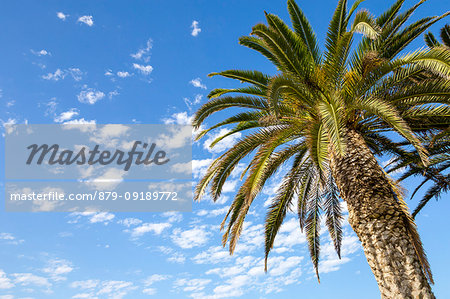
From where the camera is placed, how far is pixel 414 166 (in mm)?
11391

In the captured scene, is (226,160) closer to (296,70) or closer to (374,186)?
(296,70)

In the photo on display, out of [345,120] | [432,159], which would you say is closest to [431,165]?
[432,159]

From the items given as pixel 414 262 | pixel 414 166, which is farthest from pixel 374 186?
pixel 414 166

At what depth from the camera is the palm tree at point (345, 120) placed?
6645mm

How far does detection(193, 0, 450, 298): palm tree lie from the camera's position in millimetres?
6645

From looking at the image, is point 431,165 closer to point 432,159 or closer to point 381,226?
point 432,159

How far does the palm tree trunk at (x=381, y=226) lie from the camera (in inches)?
251

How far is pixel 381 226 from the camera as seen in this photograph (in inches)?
271

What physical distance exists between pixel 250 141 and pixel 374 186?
309cm

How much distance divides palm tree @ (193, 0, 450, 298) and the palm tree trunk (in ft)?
0.06

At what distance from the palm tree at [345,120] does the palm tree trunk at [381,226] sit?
19 mm

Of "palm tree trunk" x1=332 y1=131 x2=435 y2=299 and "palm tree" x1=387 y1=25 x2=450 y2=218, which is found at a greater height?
"palm tree" x1=387 y1=25 x2=450 y2=218

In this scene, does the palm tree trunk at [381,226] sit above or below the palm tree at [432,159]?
below

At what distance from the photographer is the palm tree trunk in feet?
20.9
